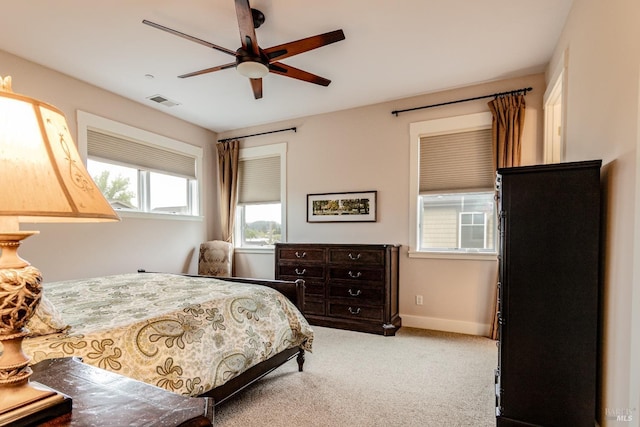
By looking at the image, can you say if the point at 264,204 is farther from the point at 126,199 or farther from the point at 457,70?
the point at 457,70

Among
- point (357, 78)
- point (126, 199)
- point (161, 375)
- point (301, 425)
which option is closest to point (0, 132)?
point (161, 375)

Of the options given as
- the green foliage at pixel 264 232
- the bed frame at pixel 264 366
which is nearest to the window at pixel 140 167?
the green foliage at pixel 264 232

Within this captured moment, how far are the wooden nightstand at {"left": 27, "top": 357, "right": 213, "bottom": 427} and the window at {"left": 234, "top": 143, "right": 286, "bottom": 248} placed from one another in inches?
154

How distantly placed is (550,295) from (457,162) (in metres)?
2.38

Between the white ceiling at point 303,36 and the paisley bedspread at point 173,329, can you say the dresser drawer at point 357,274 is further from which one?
the white ceiling at point 303,36

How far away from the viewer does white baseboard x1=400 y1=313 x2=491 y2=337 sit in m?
3.64

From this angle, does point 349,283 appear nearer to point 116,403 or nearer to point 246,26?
point 246,26

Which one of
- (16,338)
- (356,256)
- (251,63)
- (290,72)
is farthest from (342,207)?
(16,338)

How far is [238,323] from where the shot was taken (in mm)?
2096

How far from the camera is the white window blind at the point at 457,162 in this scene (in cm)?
→ 369

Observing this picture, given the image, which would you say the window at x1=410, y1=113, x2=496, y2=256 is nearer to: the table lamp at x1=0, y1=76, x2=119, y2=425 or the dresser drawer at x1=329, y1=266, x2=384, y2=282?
the dresser drawer at x1=329, y1=266, x2=384, y2=282

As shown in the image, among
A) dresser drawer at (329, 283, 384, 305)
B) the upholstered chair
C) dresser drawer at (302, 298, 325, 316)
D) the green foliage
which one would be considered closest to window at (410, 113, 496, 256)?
dresser drawer at (329, 283, 384, 305)

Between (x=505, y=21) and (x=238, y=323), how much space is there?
10.1 feet

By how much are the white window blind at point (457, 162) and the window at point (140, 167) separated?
345 centimetres
